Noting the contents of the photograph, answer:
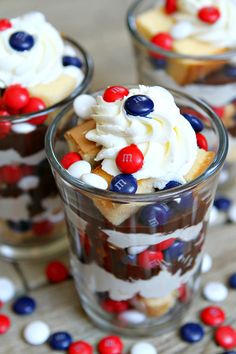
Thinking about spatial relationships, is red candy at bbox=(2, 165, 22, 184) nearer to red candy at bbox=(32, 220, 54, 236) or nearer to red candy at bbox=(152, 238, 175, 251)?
red candy at bbox=(32, 220, 54, 236)

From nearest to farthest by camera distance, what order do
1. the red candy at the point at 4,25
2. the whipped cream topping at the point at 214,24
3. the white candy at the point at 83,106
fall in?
the white candy at the point at 83,106
the red candy at the point at 4,25
the whipped cream topping at the point at 214,24

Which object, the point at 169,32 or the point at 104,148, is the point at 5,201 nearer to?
the point at 104,148

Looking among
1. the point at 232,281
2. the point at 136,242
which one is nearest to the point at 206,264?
the point at 232,281

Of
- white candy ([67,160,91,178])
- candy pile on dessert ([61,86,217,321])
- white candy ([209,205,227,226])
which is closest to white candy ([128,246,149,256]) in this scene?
candy pile on dessert ([61,86,217,321])

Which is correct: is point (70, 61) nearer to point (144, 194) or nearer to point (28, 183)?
point (28, 183)

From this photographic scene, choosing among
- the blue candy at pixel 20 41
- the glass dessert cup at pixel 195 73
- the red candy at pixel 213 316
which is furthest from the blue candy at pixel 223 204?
the blue candy at pixel 20 41

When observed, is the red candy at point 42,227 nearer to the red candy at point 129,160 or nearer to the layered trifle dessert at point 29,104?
the layered trifle dessert at point 29,104

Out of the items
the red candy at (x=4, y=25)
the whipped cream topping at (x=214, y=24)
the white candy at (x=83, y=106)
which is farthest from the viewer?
the whipped cream topping at (x=214, y=24)
